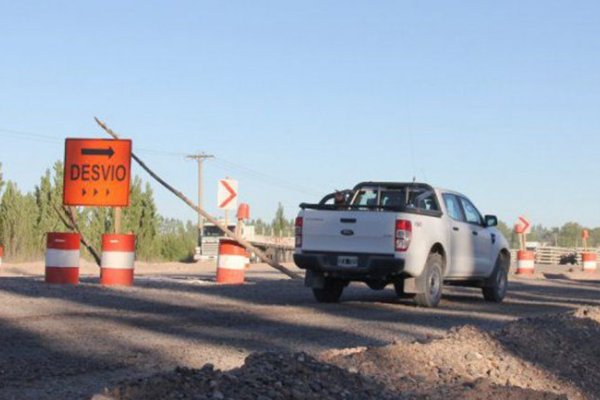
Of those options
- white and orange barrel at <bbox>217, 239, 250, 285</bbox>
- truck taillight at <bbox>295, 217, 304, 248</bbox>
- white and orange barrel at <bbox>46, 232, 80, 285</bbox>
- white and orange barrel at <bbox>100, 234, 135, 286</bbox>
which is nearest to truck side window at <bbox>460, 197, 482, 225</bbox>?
truck taillight at <bbox>295, 217, 304, 248</bbox>

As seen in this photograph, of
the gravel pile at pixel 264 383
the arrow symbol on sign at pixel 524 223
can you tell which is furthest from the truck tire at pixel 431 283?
the arrow symbol on sign at pixel 524 223

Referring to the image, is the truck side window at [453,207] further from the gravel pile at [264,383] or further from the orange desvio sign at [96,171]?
the gravel pile at [264,383]

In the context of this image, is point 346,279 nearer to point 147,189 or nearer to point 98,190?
point 98,190

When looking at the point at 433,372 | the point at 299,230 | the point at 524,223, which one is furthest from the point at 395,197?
the point at 524,223

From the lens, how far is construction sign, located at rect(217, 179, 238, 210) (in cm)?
2778

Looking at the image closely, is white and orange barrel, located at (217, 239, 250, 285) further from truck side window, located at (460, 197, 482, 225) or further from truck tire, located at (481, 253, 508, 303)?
truck tire, located at (481, 253, 508, 303)

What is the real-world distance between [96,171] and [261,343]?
992cm

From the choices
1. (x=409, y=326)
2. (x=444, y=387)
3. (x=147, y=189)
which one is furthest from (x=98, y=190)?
(x=147, y=189)

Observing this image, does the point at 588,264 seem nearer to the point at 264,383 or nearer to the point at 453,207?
the point at 453,207

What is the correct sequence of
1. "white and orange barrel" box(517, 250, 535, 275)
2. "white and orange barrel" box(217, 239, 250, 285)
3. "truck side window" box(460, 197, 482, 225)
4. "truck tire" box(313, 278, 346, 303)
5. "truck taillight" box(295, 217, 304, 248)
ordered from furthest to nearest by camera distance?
"white and orange barrel" box(517, 250, 535, 275), "white and orange barrel" box(217, 239, 250, 285), "truck side window" box(460, 197, 482, 225), "truck tire" box(313, 278, 346, 303), "truck taillight" box(295, 217, 304, 248)

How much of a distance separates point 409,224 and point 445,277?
78.6 inches

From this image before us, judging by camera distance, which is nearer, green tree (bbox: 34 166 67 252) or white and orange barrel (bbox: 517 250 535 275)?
white and orange barrel (bbox: 517 250 535 275)

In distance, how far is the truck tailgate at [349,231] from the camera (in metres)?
16.3

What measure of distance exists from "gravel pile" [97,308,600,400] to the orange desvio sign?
9.61 metres
